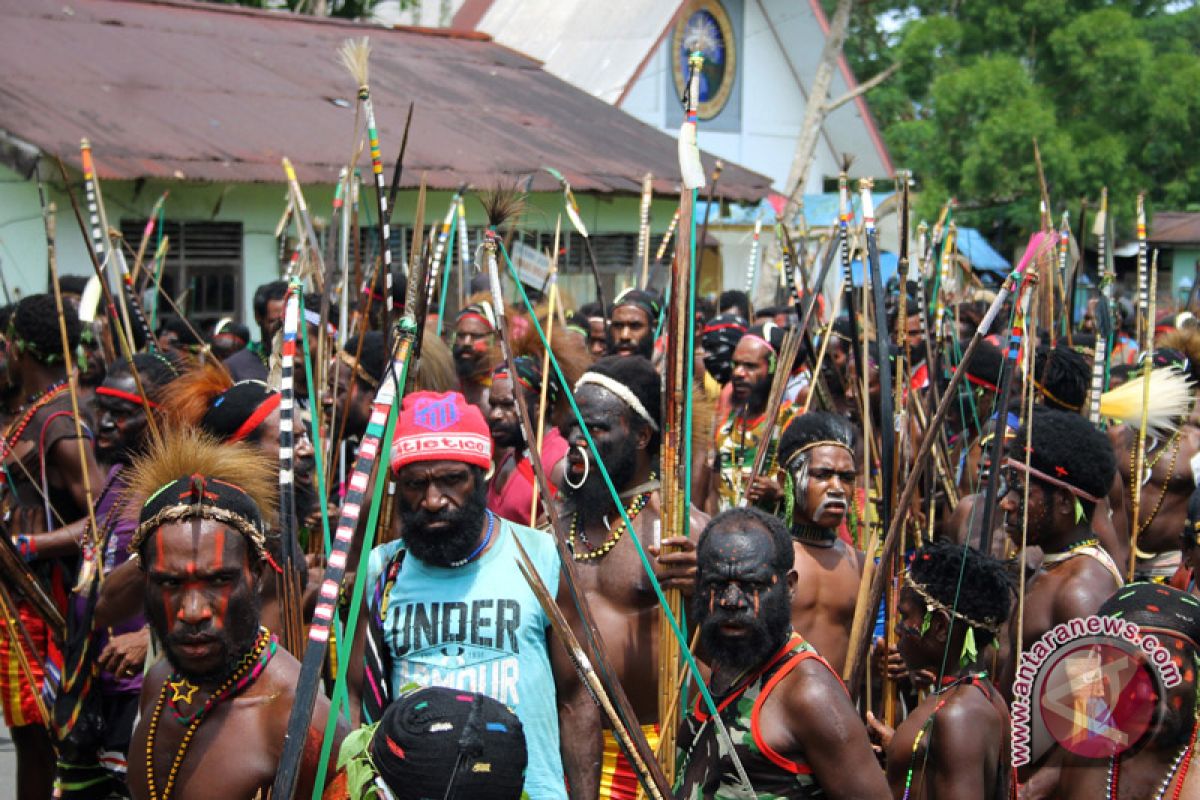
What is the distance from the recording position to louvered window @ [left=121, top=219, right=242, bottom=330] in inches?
584

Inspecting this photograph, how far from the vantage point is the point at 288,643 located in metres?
3.86

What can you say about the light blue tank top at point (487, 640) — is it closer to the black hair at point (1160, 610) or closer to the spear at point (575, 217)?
the black hair at point (1160, 610)

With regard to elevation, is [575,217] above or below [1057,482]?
above

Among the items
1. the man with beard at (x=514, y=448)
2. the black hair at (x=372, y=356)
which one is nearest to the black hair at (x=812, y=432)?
the man with beard at (x=514, y=448)

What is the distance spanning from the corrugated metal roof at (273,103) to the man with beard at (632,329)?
4483 mm

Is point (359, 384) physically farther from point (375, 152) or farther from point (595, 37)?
point (595, 37)

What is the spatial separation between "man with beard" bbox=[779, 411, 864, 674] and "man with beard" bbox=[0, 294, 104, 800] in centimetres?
252

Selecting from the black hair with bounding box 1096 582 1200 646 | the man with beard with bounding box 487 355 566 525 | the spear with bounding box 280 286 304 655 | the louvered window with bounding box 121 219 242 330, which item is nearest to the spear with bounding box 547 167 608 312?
the man with beard with bounding box 487 355 566 525

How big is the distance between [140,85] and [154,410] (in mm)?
11060

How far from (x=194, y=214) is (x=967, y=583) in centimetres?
1253

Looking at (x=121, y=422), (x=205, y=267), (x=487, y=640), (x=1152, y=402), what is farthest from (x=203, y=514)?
(x=205, y=267)

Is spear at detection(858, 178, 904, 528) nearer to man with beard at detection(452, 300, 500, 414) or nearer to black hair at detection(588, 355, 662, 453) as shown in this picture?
black hair at detection(588, 355, 662, 453)

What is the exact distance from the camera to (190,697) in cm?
312

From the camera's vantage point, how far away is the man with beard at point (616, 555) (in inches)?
157
